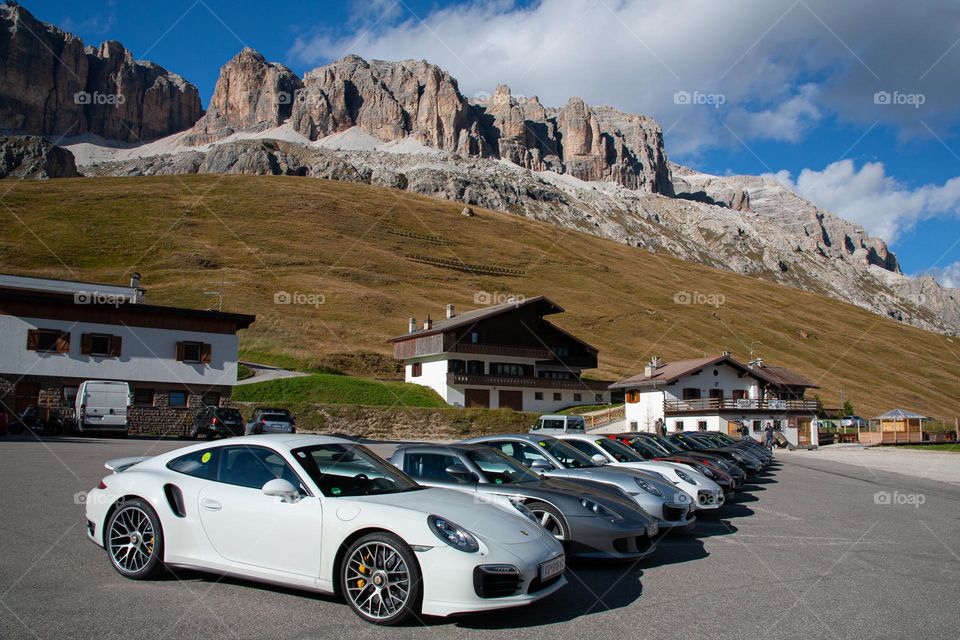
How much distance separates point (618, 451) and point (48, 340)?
104ft

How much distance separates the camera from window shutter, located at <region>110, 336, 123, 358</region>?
120ft

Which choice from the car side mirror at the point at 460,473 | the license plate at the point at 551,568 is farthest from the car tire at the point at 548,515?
the license plate at the point at 551,568

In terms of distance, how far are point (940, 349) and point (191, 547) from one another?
→ 164 meters

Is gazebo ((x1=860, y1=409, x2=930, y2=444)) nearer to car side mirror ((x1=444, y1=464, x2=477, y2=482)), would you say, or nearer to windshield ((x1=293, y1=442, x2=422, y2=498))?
car side mirror ((x1=444, y1=464, x2=477, y2=482))

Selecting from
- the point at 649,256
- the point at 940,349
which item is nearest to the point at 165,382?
the point at 649,256

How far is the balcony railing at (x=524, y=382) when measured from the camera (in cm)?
5859

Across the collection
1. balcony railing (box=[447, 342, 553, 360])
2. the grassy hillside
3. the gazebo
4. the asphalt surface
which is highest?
the grassy hillside

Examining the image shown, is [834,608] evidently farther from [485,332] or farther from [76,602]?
[485,332]

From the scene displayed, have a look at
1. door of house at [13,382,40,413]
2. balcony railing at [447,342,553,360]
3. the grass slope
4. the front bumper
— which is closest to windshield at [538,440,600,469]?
the front bumper

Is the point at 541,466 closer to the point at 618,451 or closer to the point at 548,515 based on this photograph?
the point at 548,515

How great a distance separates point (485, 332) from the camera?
61219 millimetres

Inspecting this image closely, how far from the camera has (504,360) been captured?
205 ft

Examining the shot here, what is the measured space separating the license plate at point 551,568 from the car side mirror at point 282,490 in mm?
2247

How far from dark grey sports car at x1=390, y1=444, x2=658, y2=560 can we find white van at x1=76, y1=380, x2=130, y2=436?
84.4ft
